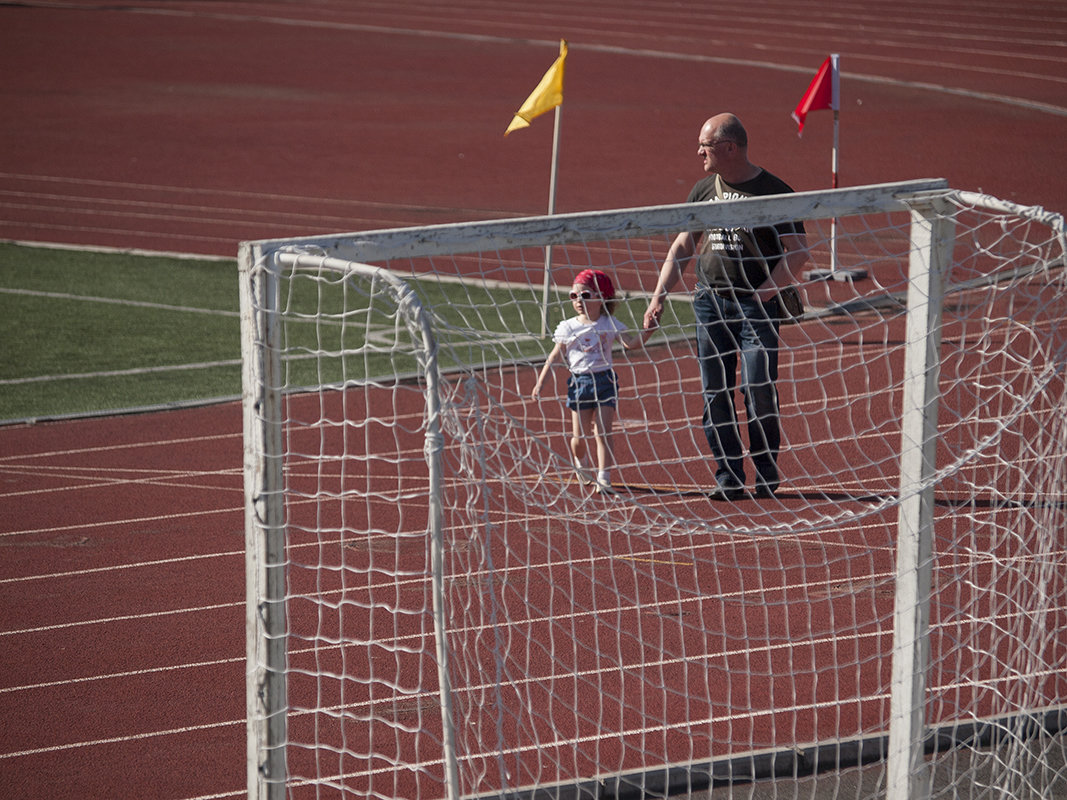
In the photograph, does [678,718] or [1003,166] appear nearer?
[678,718]

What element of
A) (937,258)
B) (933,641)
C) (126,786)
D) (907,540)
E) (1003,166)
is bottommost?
(126,786)

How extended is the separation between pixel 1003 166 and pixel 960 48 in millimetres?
8271

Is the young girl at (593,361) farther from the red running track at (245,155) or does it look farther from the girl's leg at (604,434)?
the red running track at (245,155)

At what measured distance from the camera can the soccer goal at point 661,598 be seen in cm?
369

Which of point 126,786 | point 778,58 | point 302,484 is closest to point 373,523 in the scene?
point 302,484

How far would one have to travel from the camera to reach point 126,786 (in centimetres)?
458

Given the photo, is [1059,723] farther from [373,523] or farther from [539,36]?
[539,36]

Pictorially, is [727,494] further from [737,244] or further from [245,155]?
[245,155]

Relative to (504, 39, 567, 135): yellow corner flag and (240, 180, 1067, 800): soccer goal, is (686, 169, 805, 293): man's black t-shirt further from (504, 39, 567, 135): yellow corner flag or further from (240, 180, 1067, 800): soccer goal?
(504, 39, 567, 135): yellow corner flag

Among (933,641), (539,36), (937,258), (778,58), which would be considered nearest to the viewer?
(937,258)

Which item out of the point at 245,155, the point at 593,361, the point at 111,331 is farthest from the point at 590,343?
the point at 245,155

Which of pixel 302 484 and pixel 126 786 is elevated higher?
pixel 302 484

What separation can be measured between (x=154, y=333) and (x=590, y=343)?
525 cm

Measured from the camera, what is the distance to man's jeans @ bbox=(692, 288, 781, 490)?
21.1 ft
